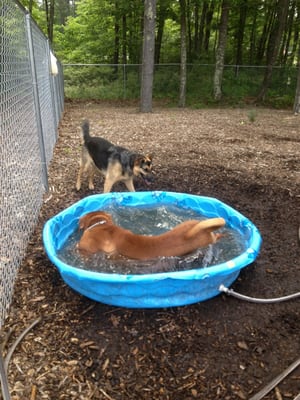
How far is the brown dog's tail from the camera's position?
3277 millimetres

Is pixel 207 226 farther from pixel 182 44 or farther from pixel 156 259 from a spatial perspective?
pixel 182 44

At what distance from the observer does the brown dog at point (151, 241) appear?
11.1 feet

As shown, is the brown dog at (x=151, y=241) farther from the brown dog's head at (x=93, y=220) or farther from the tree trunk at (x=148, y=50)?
the tree trunk at (x=148, y=50)

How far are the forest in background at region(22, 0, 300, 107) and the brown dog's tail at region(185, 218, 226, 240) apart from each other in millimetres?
14919

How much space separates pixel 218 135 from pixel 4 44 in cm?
713

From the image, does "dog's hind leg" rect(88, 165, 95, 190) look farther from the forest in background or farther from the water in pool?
the forest in background

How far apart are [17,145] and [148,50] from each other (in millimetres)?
10703

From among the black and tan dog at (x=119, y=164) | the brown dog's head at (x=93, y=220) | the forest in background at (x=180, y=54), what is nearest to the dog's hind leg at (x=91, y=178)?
the black and tan dog at (x=119, y=164)

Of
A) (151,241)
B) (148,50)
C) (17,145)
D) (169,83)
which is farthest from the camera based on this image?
(169,83)

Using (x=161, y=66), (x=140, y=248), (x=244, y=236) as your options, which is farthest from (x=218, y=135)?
(x=161, y=66)

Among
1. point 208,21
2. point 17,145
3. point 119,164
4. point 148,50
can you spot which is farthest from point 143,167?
point 208,21

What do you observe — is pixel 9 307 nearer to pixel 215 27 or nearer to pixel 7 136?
pixel 7 136

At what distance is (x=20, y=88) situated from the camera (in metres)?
3.93

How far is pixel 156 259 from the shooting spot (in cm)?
344
